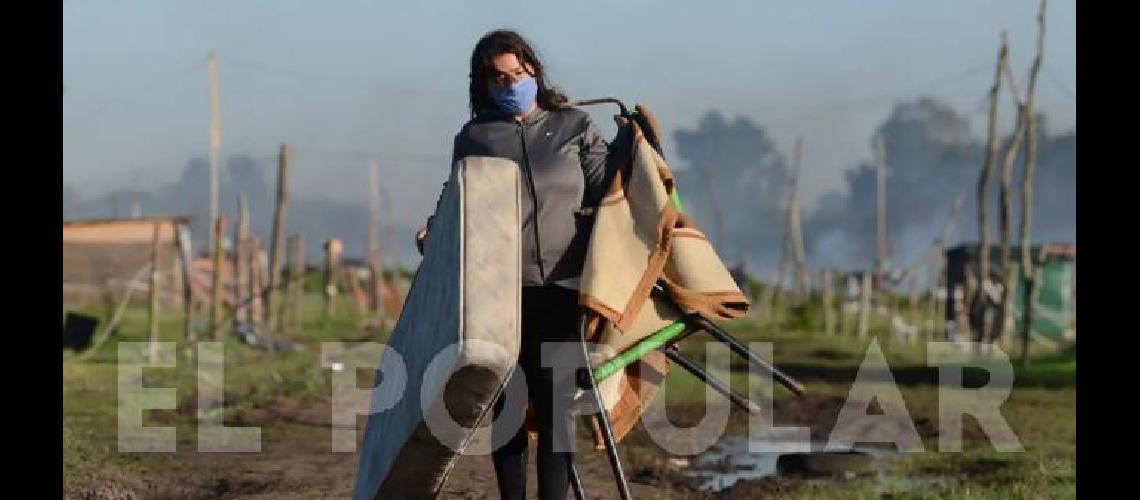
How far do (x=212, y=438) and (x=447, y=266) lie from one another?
8.75m

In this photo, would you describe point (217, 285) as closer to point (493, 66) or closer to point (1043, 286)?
point (1043, 286)

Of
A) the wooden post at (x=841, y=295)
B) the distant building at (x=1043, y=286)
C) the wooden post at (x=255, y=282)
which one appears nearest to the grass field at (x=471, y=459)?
the wooden post at (x=255, y=282)

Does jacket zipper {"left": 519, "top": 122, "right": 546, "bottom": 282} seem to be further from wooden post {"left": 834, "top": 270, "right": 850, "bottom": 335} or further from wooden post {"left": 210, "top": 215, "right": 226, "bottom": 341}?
wooden post {"left": 834, "top": 270, "right": 850, "bottom": 335}

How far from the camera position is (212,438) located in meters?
13.5

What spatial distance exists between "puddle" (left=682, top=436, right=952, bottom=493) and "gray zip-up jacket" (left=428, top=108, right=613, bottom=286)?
4698 mm

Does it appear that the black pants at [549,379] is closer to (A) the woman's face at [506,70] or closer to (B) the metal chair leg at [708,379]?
(B) the metal chair leg at [708,379]

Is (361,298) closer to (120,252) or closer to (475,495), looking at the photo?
(120,252)

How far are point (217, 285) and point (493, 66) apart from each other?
2251 centimetres

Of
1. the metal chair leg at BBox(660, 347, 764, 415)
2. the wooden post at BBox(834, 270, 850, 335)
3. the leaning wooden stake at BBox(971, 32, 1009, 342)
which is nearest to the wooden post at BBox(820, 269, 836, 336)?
the wooden post at BBox(834, 270, 850, 335)

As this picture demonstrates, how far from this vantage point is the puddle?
34.9 ft

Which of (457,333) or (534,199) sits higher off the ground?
(534,199)

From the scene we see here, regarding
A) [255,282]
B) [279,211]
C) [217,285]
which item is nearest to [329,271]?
[255,282]

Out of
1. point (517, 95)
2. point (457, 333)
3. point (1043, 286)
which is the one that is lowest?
point (1043, 286)

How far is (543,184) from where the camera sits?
5598 millimetres
